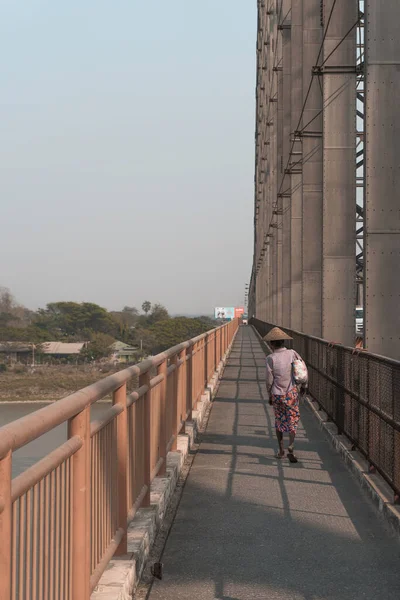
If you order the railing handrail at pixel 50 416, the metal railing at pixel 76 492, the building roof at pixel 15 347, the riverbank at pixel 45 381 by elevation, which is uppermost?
the railing handrail at pixel 50 416

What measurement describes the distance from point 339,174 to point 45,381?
116 meters

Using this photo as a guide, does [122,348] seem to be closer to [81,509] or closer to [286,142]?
[286,142]

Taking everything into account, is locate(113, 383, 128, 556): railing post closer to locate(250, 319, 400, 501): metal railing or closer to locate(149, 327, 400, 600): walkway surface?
locate(149, 327, 400, 600): walkway surface

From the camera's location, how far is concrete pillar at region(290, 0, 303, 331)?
104ft

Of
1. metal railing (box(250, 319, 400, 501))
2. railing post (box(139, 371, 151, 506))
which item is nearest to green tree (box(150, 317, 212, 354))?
metal railing (box(250, 319, 400, 501))

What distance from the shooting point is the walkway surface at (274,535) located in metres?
5.48

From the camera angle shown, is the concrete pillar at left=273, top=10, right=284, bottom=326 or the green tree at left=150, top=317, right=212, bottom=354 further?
the green tree at left=150, top=317, right=212, bottom=354

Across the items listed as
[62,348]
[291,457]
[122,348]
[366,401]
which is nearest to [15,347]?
[62,348]

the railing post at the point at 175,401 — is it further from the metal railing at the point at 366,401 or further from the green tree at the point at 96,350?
the green tree at the point at 96,350

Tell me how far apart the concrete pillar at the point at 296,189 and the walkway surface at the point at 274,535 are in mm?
21714

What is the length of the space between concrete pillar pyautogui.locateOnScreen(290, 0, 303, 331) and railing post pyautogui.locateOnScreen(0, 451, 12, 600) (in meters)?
28.8

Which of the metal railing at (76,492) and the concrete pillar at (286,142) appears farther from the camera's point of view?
the concrete pillar at (286,142)

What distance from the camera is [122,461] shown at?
18.0 feet

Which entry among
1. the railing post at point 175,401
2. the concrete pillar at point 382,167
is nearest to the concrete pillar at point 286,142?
the concrete pillar at point 382,167
